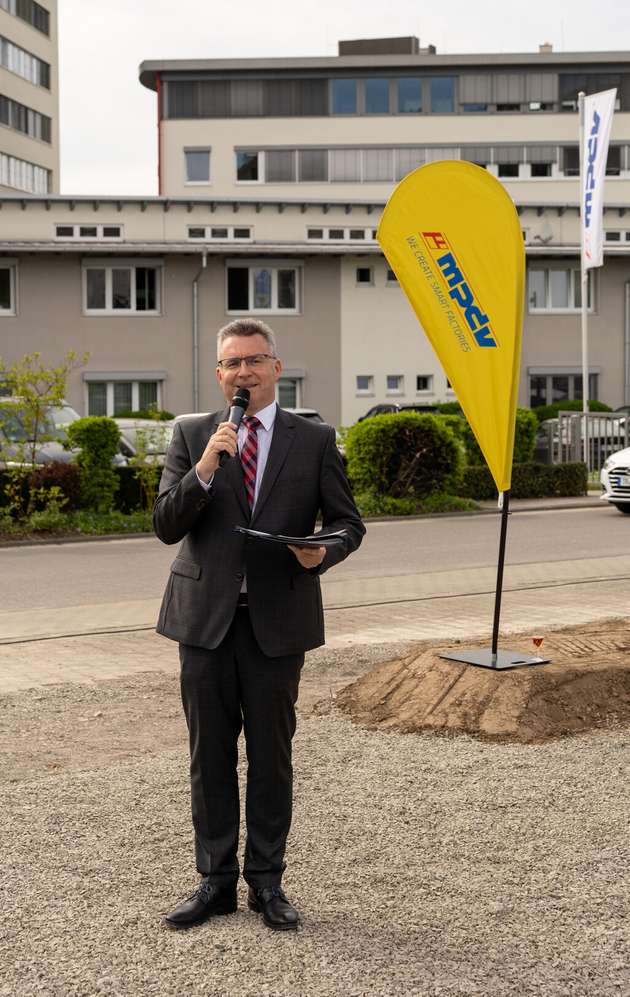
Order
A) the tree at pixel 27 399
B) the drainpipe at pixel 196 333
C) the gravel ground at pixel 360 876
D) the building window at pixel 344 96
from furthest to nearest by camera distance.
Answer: the building window at pixel 344 96 < the drainpipe at pixel 196 333 < the tree at pixel 27 399 < the gravel ground at pixel 360 876

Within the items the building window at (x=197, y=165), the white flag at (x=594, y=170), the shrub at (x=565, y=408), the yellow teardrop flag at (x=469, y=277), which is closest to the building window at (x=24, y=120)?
the building window at (x=197, y=165)

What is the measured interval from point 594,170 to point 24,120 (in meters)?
49.6

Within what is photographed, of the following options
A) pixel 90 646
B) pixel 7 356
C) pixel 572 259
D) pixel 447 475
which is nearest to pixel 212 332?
pixel 7 356

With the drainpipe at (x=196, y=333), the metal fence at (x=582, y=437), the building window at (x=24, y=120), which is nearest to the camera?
the metal fence at (x=582, y=437)

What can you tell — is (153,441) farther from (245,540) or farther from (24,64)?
(24,64)

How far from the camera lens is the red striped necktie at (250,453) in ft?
13.8

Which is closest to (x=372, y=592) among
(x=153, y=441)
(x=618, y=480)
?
(x=153, y=441)

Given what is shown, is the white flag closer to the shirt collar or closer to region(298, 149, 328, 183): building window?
the shirt collar

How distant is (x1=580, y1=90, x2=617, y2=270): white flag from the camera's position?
1144 inches

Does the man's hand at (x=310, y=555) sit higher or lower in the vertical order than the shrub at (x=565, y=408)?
lower

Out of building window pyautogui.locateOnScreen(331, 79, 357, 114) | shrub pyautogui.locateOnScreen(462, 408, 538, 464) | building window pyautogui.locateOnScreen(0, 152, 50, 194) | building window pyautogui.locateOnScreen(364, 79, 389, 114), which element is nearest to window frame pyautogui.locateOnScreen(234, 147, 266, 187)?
building window pyautogui.locateOnScreen(331, 79, 357, 114)

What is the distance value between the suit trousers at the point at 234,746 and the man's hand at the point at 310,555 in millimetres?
265

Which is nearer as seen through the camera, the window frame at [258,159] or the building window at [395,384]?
the building window at [395,384]

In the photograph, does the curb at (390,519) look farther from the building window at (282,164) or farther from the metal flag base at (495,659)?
the building window at (282,164)
